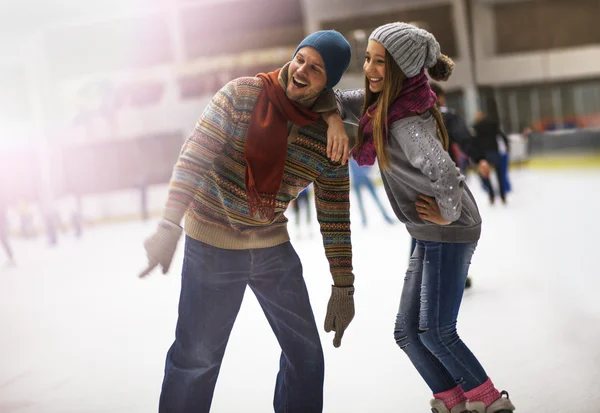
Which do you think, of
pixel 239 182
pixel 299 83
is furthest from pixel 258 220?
pixel 299 83

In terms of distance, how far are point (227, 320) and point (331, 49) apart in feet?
2.35

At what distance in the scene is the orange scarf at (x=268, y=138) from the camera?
66.1 inches

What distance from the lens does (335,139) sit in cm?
173

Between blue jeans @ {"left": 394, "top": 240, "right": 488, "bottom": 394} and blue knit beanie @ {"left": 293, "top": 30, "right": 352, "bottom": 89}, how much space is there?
52 cm

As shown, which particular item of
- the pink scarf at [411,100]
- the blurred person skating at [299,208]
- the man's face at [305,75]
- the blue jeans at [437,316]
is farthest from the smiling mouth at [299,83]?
the blurred person skating at [299,208]

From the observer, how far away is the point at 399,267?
14.2 ft

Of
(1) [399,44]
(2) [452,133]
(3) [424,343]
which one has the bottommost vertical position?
(3) [424,343]

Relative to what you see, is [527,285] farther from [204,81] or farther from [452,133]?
[204,81]

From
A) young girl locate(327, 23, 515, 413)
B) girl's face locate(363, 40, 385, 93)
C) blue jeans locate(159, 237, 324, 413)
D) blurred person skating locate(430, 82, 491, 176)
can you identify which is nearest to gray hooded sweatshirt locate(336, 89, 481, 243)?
young girl locate(327, 23, 515, 413)

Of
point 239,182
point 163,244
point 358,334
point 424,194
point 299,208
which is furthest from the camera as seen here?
point 299,208

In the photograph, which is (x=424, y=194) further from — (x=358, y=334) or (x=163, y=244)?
(x=358, y=334)

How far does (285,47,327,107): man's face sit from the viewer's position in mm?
1705

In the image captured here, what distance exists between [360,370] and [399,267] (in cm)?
167

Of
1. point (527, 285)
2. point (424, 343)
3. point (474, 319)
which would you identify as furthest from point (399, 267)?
point (424, 343)
